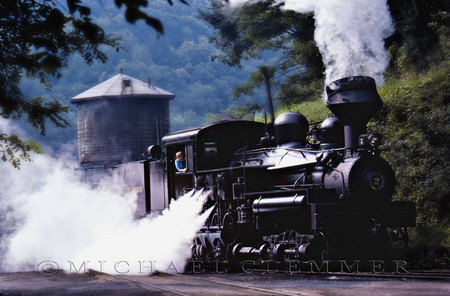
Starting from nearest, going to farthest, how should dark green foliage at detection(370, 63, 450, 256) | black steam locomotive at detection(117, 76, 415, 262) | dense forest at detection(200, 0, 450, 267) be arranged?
black steam locomotive at detection(117, 76, 415, 262) → dark green foliage at detection(370, 63, 450, 256) → dense forest at detection(200, 0, 450, 267)

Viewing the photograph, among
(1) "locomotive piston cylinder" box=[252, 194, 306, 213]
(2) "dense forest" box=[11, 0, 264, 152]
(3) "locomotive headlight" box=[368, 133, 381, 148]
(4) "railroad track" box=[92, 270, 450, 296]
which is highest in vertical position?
(2) "dense forest" box=[11, 0, 264, 152]

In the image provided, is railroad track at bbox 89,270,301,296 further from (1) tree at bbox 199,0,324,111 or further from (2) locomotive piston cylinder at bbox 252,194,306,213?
(1) tree at bbox 199,0,324,111

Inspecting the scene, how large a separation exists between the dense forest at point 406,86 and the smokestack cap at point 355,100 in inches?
139

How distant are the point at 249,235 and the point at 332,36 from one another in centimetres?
466

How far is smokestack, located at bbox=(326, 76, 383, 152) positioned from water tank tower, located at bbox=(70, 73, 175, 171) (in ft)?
95.6

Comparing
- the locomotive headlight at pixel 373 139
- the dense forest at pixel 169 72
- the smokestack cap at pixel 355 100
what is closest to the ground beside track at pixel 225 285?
the locomotive headlight at pixel 373 139

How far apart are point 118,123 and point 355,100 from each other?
30.5m

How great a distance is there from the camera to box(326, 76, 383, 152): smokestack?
1041 centimetres

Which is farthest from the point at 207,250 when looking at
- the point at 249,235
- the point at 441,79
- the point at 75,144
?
the point at 75,144

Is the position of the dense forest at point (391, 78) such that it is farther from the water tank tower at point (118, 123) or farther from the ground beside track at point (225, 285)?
the water tank tower at point (118, 123)

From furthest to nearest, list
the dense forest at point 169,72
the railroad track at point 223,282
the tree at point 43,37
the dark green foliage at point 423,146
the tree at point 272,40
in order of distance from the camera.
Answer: the dense forest at point 169,72 → the tree at point 272,40 → the dark green foliage at point 423,146 → the railroad track at point 223,282 → the tree at point 43,37

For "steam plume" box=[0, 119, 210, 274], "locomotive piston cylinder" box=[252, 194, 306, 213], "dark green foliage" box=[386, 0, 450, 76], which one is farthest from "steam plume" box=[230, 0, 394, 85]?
"dark green foliage" box=[386, 0, 450, 76]

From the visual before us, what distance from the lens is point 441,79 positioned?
16.5 meters

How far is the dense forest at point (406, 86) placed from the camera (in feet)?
46.7
